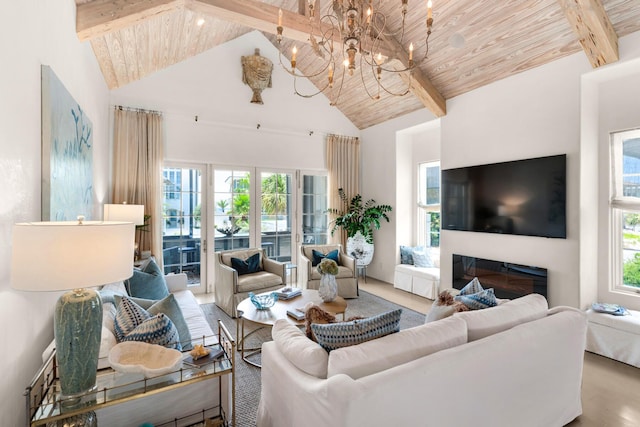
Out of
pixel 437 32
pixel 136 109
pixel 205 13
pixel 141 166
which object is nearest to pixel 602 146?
pixel 437 32

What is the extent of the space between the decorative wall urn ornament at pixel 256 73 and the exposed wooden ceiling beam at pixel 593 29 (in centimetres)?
408

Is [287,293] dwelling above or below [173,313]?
below

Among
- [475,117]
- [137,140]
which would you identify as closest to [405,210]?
[475,117]

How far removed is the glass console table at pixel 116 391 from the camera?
1.29 meters

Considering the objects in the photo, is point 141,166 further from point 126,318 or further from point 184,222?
point 126,318

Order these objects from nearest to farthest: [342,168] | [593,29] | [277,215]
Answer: [593,29] → [277,215] → [342,168]

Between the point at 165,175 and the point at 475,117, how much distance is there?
468 centimetres

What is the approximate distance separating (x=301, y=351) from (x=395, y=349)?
0.47 m

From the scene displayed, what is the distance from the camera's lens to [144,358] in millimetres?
1640

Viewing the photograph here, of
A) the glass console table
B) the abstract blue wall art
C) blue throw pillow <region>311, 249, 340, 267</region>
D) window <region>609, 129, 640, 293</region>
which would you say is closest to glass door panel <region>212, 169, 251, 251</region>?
blue throw pillow <region>311, 249, 340, 267</region>

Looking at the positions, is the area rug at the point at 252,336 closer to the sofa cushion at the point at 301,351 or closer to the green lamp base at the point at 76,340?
the sofa cushion at the point at 301,351

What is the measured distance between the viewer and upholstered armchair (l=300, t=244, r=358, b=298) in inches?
188

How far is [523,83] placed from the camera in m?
3.76

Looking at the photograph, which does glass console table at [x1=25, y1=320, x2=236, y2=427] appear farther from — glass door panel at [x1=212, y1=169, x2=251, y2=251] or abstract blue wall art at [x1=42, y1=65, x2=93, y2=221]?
glass door panel at [x1=212, y1=169, x2=251, y2=251]
